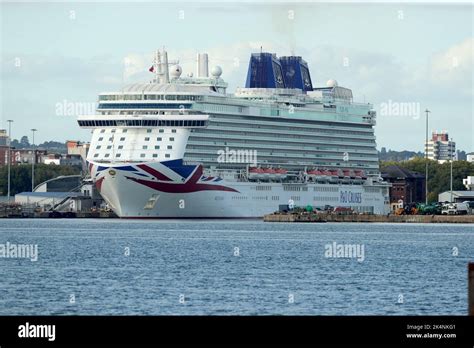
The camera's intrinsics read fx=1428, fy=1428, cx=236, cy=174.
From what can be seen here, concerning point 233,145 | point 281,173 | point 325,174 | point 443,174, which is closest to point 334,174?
point 325,174

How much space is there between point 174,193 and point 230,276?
5197cm

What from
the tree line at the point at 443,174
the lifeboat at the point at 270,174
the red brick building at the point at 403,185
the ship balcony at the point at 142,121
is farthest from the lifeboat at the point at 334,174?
the tree line at the point at 443,174

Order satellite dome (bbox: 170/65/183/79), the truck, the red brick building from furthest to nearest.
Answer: the red brick building → the truck → satellite dome (bbox: 170/65/183/79)

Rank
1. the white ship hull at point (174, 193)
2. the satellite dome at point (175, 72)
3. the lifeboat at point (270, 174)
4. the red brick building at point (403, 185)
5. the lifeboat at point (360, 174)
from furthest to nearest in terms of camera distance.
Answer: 1. the red brick building at point (403, 185)
2. the lifeboat at point (360, 174)
3. the satellite dome at point (175, 72)
4. the lifeboat at point (270, 174)
5. the white ship hull at point (174, 193)

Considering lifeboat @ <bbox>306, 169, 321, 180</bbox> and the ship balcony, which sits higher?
the ship balcony

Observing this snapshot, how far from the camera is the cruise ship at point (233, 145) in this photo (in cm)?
9732

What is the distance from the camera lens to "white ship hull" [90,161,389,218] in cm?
9538

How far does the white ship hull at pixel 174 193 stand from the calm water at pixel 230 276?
18505mm

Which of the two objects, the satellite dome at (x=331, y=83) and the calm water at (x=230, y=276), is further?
the satellite dome at (x=331, y=83)

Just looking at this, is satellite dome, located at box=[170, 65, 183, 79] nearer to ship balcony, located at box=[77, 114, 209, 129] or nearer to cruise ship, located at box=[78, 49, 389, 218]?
cruise ship, located at box=[78, 49, 389, 218]

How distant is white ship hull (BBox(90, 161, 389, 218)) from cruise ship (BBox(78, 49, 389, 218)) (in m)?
0.07

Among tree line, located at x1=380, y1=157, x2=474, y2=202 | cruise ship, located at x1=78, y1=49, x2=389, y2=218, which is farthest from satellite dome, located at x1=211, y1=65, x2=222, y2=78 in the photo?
tree line, located at x1=380, y1=157, x2=474, y2=202

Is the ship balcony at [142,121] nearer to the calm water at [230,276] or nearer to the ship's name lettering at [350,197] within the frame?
the ship's name lettering at [350,197]
